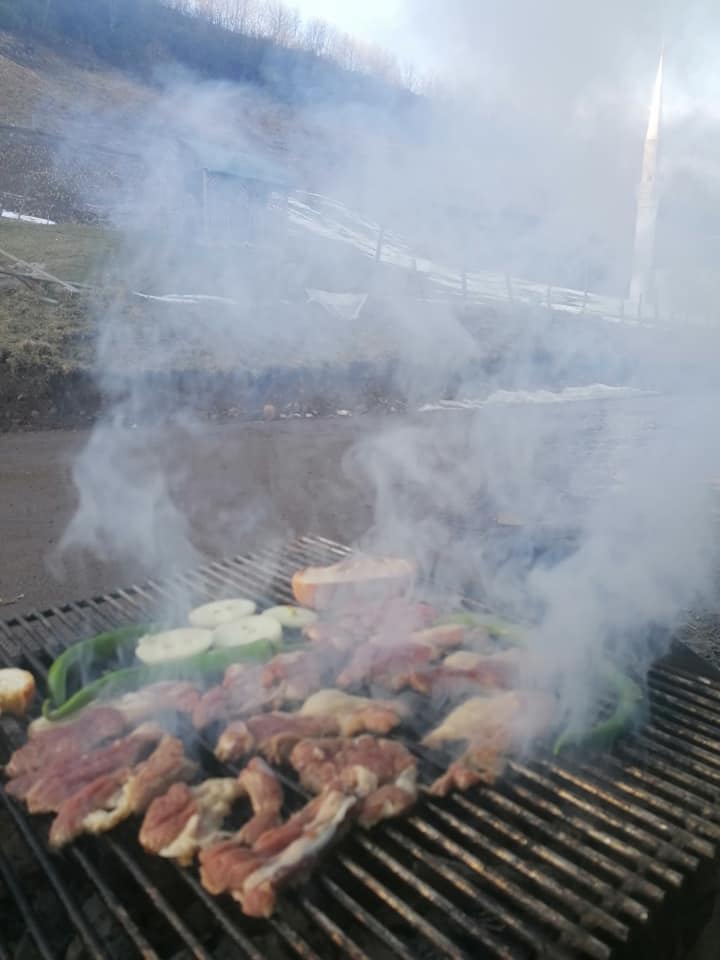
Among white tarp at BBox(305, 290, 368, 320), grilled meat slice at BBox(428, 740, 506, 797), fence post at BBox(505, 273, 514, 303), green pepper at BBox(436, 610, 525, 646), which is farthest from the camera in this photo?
white tarp at BBox(305, 290, 368, 320)

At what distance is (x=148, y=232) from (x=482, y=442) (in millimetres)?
10358

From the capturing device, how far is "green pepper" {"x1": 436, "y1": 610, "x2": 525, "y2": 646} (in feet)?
11.1

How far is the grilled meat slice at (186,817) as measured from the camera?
2135 millimetres

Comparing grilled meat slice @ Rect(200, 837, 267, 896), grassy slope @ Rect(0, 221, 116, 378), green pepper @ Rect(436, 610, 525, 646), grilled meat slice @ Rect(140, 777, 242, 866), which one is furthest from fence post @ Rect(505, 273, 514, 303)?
grilled meat slice @ Rect(200, 837, 267, 896)

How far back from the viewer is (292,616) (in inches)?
139

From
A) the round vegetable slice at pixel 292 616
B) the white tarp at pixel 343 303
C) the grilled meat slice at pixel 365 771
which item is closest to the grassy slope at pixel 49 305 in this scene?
the white tarp at pixel 343 303

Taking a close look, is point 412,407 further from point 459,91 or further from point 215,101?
point 459,91

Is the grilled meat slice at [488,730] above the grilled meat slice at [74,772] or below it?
above

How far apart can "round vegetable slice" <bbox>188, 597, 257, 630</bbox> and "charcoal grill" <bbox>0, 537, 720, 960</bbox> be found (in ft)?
2.85

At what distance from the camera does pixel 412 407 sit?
1303 cm

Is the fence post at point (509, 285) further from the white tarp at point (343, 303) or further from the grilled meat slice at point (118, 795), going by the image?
the grilled meat slice at point (118, 795)

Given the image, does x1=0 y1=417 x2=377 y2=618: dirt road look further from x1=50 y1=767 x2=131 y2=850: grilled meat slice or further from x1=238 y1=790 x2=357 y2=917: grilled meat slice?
x1=238 y1=790 x2=357 y2=917: grilled meat slice

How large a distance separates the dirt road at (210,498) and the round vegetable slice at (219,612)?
1.97 m

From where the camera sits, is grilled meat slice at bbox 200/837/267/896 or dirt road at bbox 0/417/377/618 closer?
grilled meat slice at bbox 200/837/267/896
